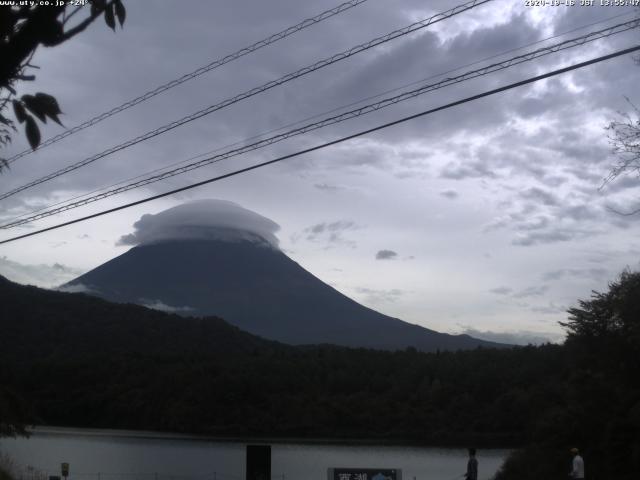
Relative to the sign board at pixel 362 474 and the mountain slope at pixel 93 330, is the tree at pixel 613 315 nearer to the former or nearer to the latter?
the sign board at pixel 362 474

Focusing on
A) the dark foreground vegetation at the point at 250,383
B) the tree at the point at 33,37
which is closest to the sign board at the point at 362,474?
the tree at the point at 33,37

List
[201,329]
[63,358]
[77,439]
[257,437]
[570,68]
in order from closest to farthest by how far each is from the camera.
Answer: [570,68] < [77,439] < [257,437] < [63,358] < [201,329]

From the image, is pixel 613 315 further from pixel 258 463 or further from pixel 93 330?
pixel 93 330

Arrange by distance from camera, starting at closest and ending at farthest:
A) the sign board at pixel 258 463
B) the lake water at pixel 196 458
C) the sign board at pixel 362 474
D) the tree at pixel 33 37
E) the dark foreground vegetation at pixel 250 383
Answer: the tree at pixel 33 37
the sign board at pixel 362 474
the sign board at pixel 258 463
the lake water at pixel 196 458
the dark foreground vegetation at pixel 250 383

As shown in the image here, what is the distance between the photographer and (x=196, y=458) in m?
44.2

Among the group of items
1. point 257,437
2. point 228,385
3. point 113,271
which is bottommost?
point 257,437

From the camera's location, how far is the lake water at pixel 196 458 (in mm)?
35125

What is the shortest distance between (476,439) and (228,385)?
22.8 meters

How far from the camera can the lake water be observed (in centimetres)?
3512

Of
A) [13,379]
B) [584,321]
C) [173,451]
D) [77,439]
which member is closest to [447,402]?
[173,451]

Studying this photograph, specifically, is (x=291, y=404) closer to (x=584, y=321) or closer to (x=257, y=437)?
(x=257, y=437)

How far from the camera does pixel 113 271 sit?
19200cm

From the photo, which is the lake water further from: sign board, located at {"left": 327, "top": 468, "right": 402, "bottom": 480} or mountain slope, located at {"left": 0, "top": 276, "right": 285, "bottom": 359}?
→ mountain slope, located at {"left": 0, "top": 276, "right": 285, "bottom": 359}

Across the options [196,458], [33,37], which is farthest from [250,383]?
[33,37]
